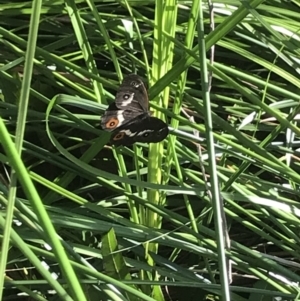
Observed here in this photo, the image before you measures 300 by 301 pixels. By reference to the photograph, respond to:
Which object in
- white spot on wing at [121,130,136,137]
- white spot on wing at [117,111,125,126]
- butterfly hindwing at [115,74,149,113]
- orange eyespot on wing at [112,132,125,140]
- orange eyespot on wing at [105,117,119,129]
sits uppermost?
butterfly hindwing at [115,74,149,113]

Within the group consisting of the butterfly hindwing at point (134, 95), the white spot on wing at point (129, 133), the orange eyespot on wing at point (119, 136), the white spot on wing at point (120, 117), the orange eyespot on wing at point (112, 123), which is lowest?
the orange eyespot on wing at point (119, 136)

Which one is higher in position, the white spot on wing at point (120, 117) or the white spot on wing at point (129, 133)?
the white spot on wing at point (120, 117)

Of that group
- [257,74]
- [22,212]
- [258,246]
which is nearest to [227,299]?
[22,212]

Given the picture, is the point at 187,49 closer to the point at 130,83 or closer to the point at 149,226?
the point at 130,83

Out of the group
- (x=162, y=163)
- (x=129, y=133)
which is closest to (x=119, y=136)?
(x=129, y=133)

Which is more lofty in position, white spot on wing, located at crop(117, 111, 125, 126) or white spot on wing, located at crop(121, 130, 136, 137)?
white spot on wing, located at crop(117, 111, 125, 126)

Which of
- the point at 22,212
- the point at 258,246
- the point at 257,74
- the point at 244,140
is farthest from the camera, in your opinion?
the point at 257,74
